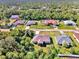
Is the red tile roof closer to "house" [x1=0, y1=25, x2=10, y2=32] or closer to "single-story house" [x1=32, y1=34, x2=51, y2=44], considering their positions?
"single-story house" [x1=32, y1=34, x2=51, y2=44]

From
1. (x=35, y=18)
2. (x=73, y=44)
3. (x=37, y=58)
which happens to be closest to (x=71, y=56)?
(x=37, y=58)

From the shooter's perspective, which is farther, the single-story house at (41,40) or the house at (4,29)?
the house at (4,29)

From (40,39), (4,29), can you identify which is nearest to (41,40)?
(40,39)

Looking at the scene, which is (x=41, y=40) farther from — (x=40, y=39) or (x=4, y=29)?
(x=4, y=29)

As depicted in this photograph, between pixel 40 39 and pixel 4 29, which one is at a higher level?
pixel 40 39

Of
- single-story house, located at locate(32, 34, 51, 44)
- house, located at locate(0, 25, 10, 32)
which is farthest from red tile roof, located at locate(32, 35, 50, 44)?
house, located at locate(0, 25, 10, 32)

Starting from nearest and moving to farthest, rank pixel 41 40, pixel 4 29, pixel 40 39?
pixel 41 40, pixel 40 39, pixel 4 29

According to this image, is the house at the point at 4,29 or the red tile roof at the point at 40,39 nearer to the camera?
the red tile roof at the point at 40,39

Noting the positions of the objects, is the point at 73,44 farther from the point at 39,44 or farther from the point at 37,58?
the point at 37,58

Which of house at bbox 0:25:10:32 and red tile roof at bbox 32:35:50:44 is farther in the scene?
house at bbox 0:25:10:32

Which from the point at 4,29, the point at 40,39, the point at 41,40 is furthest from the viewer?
the point at 4,29

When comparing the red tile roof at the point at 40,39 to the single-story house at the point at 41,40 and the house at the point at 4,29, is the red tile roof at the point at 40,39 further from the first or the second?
the house at the point at 4,29

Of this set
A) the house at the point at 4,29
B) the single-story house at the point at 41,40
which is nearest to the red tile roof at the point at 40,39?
the single-story house at the point at 41,40
